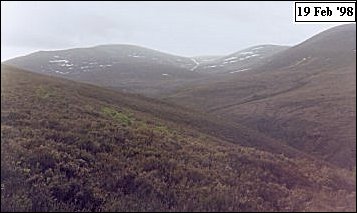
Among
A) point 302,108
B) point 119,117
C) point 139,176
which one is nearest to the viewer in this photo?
point 139,176

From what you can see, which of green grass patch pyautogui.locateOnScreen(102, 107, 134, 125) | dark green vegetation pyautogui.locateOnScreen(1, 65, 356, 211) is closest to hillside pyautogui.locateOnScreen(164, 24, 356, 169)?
dark green vegetation pyautogui.locateOnScreen(1, 65, 356, 211)

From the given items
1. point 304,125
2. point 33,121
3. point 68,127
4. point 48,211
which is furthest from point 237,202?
point 304,125

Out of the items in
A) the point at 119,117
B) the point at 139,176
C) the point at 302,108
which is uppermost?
the point at 139,176

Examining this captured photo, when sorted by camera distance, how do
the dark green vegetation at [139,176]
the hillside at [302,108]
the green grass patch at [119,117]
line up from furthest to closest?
the hillside at [302,108]
the green grass patch at [119,117]
the dark green vegetation at [139,176]

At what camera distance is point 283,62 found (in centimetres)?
12719

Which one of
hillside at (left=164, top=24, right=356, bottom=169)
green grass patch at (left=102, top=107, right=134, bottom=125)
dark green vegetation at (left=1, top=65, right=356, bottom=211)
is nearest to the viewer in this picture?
dark green vegetation at (left=1, top=65, right=356, bottom=211)

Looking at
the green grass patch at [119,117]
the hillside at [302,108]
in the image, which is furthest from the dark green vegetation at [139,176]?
the green grass patch at [119,117]

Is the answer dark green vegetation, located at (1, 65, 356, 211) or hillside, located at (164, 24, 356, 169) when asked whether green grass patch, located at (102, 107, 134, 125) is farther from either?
hillside, located at (164, 24, 356, 169)

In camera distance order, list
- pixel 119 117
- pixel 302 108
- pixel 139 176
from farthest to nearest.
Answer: pixel 302 108
pixel 119 117
pixel 139 176

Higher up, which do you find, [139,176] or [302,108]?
[139,176]

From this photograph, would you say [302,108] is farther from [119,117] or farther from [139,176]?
[139,176]

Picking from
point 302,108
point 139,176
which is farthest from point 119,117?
point 302,108

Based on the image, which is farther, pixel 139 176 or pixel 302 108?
pixel 302 108

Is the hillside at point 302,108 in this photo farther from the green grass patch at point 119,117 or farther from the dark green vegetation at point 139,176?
the green grass patch at point 119,117
